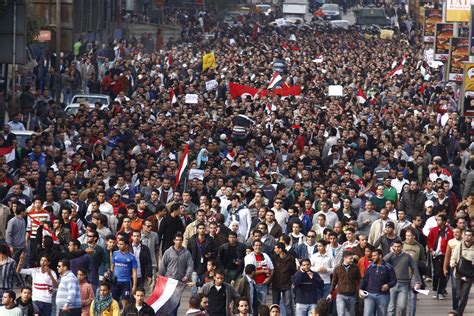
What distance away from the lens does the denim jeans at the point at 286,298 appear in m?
20.9

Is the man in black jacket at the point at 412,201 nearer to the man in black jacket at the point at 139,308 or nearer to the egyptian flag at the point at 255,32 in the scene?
the man in black jacket at the point at 139,308

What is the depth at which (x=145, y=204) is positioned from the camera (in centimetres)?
2372

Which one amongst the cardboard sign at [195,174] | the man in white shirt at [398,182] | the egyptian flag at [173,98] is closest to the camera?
the man in white shirt at [398,182]

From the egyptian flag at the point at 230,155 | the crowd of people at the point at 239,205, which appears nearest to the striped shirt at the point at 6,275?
the crowd of people at the point at 239,205

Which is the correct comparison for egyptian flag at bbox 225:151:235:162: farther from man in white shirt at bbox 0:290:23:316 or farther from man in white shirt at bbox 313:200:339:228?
man in white shirt at bbox 0:290:23:316

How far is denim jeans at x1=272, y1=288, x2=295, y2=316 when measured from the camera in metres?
20.9

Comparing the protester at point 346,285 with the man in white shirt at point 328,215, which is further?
the man in white shirt at point 328,215

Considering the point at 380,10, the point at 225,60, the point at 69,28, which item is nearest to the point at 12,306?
the point at 69,28

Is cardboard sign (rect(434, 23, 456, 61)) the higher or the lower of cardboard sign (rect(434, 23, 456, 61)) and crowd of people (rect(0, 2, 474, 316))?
the lower

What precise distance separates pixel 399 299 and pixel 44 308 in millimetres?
3901

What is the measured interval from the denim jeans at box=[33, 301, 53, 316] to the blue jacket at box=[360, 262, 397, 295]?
3413 mm

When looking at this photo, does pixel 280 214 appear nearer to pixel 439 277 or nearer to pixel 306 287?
pixel 439 277

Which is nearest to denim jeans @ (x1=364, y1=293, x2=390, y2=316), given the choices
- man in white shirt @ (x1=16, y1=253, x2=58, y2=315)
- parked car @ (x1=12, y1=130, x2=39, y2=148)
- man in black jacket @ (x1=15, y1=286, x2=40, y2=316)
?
man in white shirt @ (x1=16, y1=253, x2=58, y2=315)

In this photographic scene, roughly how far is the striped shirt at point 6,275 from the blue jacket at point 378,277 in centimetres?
383
